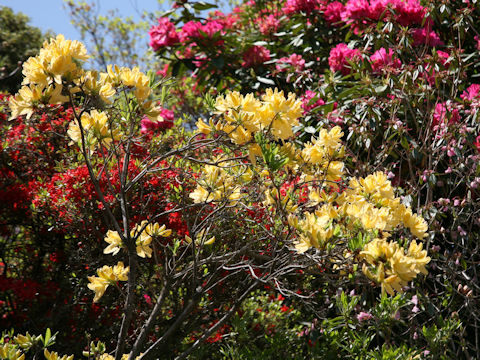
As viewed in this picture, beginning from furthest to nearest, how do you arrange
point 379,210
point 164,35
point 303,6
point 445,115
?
point 164,35 < point 303,6 < point 445,115 < point 379,210

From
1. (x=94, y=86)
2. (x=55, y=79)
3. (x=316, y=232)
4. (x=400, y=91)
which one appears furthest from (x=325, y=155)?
(x=400, y=91)

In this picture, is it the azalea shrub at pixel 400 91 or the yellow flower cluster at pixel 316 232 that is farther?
the azalea shrub at pixel 400 91

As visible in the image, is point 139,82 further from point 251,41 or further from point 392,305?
point 251,41

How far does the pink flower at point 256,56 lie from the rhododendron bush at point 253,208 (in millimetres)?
12

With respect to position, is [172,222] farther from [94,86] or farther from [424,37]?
[424,37]

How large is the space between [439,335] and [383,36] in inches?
71.4

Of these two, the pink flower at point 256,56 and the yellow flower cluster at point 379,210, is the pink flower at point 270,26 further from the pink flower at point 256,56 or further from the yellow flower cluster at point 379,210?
the yellow flower cluster at point 379,210

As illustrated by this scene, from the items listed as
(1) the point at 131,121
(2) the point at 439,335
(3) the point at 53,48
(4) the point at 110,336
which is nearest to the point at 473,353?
(2) the point at 439,335

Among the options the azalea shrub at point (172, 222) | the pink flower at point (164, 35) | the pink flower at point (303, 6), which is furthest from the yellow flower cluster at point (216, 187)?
the pink flower at point (164, 35)

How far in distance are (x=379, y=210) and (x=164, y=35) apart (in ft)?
10.7

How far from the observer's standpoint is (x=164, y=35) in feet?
14.5

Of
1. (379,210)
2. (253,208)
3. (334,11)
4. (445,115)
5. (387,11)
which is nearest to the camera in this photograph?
(379,210)

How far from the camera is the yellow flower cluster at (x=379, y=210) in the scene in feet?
5.53

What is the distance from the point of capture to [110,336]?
116 inches
